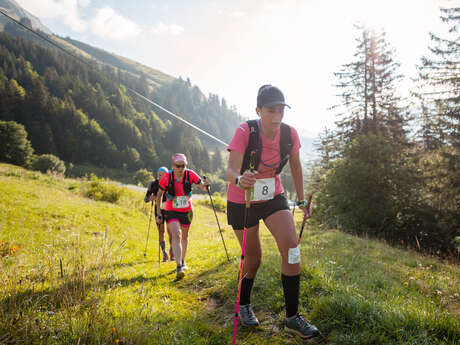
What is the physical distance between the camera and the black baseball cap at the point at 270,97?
2.95 m

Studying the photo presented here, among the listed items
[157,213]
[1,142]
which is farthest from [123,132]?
[157,213]

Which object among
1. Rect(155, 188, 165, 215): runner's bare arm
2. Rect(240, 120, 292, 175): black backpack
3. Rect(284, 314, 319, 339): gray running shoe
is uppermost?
Rect(240, 120, 292, 175): black backpack

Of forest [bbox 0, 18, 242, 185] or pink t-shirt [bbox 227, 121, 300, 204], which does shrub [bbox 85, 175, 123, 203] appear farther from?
forest [bbox 0, 18, 242, 185]

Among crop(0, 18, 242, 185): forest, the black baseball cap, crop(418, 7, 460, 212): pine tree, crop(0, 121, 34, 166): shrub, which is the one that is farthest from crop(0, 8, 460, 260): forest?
crop(0, 18, 242, 185): forest

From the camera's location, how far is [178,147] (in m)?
118

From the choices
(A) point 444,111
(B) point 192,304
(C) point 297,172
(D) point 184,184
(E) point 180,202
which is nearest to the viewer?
Result: (C) point 297,172

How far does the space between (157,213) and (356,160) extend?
15.5 meters

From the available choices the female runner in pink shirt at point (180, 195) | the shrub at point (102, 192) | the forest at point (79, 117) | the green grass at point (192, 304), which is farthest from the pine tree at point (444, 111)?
the forest at point (79, 117)

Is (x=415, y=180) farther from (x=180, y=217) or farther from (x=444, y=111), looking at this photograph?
(x=180, y=217)

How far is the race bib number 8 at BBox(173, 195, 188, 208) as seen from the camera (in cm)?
605

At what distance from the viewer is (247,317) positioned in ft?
10.7

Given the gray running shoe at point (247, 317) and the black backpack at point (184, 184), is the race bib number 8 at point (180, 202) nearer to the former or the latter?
the black backpack at point (184, 184)

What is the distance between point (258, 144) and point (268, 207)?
79 centimetres

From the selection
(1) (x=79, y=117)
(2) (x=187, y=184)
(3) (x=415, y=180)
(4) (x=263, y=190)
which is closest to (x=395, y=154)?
(3) (x=415, y=180)
